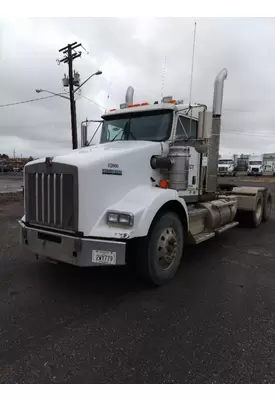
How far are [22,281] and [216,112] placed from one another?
Answer: 15.8 ft

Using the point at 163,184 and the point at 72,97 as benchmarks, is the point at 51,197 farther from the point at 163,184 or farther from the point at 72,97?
the point at 72,97

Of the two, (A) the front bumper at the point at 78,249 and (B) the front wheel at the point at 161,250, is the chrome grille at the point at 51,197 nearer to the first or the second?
(A) the front bumper at the point at 78,249

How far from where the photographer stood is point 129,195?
4059mm

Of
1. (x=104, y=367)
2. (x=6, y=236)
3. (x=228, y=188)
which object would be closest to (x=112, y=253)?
(x=104, y=367)

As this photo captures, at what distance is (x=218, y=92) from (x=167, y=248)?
347 cm

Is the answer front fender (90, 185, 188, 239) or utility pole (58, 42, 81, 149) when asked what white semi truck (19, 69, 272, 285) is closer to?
front fender (90, 185, 188, 239)

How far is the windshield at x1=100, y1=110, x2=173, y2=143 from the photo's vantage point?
4.93 m

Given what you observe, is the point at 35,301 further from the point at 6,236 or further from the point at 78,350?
the point at 6,236

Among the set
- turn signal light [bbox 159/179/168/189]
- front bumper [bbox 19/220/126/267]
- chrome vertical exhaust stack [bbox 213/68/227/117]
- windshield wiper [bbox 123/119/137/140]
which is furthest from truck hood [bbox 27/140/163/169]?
chrome vertical exhaust stack [bbox 213/68/227/117]

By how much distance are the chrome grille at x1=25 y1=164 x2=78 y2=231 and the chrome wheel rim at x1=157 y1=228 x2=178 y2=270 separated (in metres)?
1.31

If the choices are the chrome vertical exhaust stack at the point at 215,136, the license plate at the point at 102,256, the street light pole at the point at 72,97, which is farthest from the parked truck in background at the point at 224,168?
the street light pole at the point at 72,97

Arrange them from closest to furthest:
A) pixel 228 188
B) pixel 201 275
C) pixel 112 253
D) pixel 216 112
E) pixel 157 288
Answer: pixel 112 253
pixel 157 288
pixel 201 275
pixel 216 112
pixel 228 188

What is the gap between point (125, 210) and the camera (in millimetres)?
3648

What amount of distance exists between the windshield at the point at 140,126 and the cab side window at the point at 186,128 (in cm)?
20
